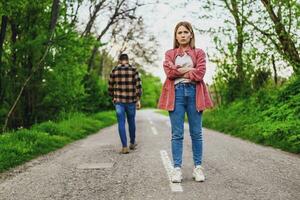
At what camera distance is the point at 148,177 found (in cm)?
592

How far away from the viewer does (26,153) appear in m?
8.60

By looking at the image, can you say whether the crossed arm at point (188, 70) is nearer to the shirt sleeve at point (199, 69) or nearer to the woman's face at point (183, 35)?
the shirt sleeve at point (199, 69)

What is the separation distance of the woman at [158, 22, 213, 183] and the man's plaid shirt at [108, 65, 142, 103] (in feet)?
11.7

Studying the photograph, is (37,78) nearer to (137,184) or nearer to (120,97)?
(120,97)

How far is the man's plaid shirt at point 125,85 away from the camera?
30.0 feet

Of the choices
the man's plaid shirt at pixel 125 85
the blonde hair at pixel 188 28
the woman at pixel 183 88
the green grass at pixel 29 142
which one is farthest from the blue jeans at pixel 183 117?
the man's plaid shirt at pixel 125 85

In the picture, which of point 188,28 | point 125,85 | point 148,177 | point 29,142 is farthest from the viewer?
point 29,142

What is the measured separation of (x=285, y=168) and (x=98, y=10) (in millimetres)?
17861

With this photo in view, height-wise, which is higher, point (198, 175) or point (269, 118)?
point (269, 118)

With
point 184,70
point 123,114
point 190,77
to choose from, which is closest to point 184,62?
point 184,70

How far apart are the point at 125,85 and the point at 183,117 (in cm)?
375

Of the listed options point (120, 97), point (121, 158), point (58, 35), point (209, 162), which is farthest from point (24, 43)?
point (209, 162)

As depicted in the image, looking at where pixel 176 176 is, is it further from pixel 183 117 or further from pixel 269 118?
pixel 269 118

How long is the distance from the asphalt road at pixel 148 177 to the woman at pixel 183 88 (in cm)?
49
